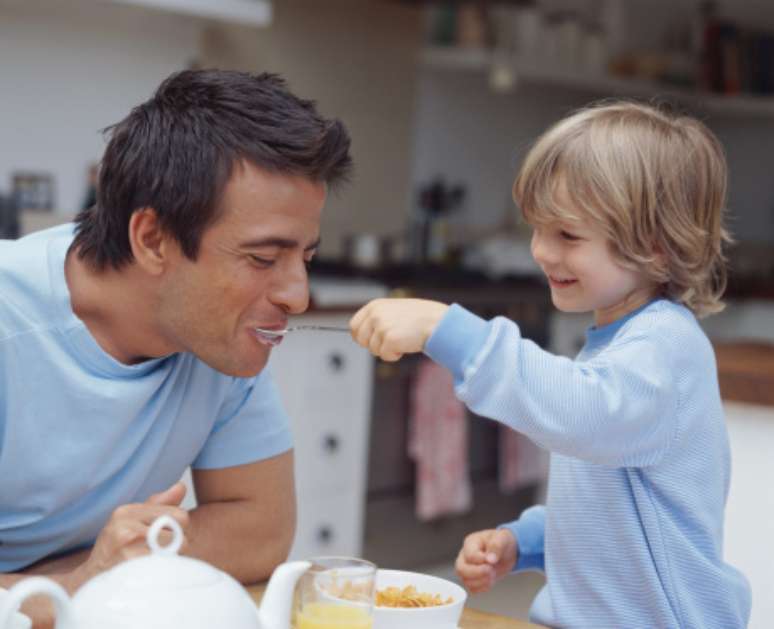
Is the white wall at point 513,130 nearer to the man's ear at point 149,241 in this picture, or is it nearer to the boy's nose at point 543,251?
the boy's nose at point 543,251

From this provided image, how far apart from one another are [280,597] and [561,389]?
0.36 m

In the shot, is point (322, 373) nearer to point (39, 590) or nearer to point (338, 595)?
point (338, 595)

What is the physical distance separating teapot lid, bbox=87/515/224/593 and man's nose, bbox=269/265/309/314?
1.53ft

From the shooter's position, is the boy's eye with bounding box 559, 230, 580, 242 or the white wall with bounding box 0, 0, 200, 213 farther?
the white wall with bounding box 0, 0, 200, 213

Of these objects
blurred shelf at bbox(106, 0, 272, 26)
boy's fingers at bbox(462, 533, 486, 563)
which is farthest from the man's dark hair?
blurred shelf at bbox(106, 0, 272, 26)

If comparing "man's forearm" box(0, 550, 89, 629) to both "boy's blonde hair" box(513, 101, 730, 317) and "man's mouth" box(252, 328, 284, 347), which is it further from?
"boy's blonde hair" box(513, 101, 730, 317)

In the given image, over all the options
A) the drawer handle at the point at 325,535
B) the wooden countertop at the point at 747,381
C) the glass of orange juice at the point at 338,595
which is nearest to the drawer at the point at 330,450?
the drawer handle at the point at 325,535

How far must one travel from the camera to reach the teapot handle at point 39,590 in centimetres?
77

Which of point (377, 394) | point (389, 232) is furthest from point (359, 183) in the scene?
point (377, 394)

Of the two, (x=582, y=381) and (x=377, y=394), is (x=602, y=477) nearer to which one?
(x=582, y=381)

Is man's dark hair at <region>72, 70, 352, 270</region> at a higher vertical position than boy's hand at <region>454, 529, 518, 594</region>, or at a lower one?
higher

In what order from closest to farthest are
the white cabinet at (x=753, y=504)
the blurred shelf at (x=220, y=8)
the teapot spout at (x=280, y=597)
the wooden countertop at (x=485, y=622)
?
the teapot spout at (x=280, y=597) < the wooden countertop at (x=485, y=622) < the white cabinet at (x=753, y=504) < the blurred shelf at (x=220, y=8)

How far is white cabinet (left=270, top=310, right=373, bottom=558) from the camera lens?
338 cm

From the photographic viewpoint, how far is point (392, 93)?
15.0 feet
